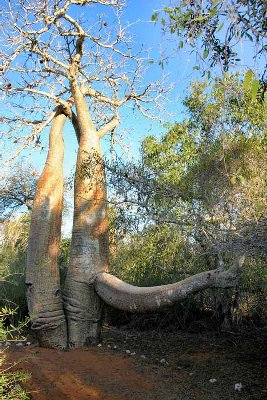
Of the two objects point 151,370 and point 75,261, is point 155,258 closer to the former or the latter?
point 75,261

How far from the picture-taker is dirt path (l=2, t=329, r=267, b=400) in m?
4.31

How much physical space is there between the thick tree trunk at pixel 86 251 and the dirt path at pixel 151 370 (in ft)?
1.19

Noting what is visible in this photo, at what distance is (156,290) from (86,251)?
5.04 ft

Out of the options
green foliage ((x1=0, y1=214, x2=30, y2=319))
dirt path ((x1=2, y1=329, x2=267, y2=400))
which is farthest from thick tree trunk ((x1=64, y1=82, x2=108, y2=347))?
green foliage ((x1=0, y1=214, x2=30, y2=319))

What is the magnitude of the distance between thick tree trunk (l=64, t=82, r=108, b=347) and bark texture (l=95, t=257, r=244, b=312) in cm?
27

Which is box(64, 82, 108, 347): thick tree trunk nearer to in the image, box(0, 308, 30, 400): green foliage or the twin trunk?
the twin trunk

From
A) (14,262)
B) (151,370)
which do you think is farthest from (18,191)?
(151,370)

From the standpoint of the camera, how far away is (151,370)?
5156 mm

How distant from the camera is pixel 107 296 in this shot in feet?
19.1

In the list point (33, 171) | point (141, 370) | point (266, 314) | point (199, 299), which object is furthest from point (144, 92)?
point (141, 370)

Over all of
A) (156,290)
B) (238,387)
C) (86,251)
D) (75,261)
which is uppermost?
(86,251)

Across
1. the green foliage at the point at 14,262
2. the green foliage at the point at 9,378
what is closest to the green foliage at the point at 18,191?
the green foliage at the point at 14,262

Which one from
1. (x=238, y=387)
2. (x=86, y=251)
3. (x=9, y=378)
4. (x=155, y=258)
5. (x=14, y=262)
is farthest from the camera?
(x=14, y=262)

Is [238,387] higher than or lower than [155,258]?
lower
